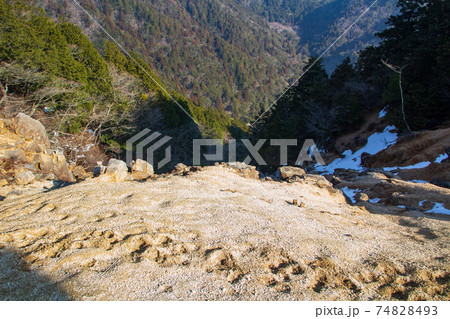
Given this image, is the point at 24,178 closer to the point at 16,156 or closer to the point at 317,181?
the point at 16,156

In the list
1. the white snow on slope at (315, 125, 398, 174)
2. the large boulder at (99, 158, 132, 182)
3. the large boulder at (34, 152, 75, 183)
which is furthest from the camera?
the white snow on slope at (315, 125, 398, 174)

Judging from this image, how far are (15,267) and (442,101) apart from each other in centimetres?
2180

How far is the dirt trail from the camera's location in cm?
287

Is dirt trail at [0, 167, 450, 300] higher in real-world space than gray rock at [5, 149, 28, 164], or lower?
lower

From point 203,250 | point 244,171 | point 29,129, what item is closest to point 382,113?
point 244,171

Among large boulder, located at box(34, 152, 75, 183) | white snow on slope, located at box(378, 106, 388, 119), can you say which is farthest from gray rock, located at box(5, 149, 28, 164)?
white snow on slope, located at box(378, 106, 388, 119)

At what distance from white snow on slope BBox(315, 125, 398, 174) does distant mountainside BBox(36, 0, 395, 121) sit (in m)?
82.7

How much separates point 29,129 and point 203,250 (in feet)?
32.0

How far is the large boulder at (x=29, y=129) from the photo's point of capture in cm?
972

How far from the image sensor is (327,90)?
25484mm

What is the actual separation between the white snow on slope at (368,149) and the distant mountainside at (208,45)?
271 feet

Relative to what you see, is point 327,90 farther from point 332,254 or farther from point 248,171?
point 332,254

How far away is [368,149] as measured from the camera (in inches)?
731

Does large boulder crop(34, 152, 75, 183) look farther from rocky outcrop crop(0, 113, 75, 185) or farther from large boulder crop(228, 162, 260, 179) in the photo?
large boulder crop(228, 162, 260, 179)
